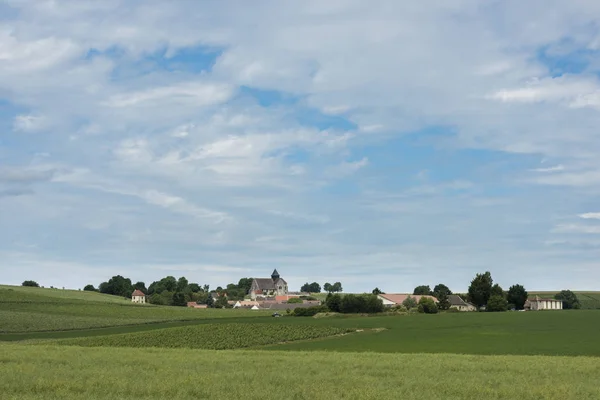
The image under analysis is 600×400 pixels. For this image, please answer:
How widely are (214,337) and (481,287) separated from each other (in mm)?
111368

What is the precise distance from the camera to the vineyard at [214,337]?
60.6 metres

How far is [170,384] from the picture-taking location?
24500 millimetres

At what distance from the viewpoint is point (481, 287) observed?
164375 mm

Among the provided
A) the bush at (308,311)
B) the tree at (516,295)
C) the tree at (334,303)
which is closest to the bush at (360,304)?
the tree at (334,303)

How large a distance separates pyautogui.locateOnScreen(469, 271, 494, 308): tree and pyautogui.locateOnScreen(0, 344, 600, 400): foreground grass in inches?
5039

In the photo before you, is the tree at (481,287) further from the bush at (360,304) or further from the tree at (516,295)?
the bush at (360,304)

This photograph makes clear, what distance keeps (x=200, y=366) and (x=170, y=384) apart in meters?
8.56

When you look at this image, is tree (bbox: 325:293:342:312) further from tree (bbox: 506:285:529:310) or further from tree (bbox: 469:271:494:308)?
tree (bbox: 506:285:529:310)

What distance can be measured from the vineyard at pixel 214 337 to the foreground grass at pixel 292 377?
21.3m

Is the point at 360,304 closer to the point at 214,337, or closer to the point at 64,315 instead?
the point at 64,315

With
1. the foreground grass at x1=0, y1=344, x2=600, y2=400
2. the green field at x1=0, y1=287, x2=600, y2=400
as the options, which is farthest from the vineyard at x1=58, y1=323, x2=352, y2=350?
the foreground grass at x1=0, y1=344, x2=600, y2=400

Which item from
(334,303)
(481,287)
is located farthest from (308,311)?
(481,287)

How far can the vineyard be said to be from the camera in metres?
60.6

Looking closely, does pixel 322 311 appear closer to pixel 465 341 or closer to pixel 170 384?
pixel 465 341
